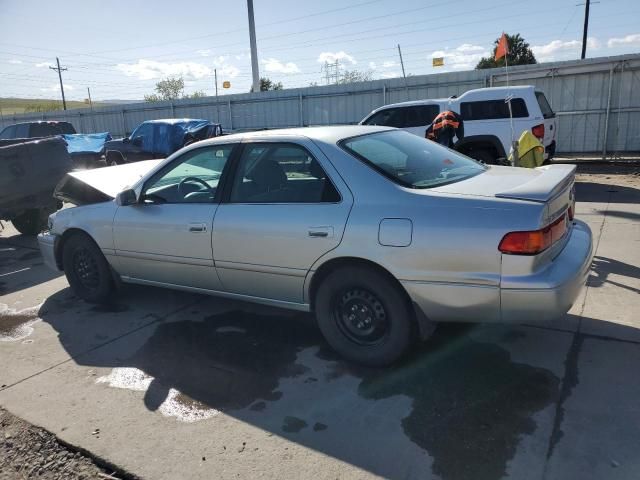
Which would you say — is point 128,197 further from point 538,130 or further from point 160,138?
point 160,138

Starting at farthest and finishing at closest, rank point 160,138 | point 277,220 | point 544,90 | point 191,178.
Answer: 1. point 160,138
2. point 544,90
3. point 191,178
4. point 277,220

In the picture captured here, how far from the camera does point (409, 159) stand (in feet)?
12.0

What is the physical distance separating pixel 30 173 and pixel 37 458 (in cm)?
600

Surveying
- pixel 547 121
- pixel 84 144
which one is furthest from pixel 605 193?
pixel 84 144

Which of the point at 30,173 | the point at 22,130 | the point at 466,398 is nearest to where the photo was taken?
the point at 466,398

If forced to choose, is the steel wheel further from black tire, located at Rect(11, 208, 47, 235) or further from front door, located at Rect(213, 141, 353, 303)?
black tire, located at Rect(11, 208, 47, 235)

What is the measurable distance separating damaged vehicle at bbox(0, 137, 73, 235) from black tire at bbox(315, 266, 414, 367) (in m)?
6.02

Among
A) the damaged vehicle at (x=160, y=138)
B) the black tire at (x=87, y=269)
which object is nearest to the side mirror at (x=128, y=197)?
the black tire at (x=87, y=269)

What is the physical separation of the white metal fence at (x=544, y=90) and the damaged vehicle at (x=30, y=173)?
38.0ft

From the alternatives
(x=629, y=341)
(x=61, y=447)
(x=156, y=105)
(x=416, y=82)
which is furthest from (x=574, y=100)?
(x=156, y=105)

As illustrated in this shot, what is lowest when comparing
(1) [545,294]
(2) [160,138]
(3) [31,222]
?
(3) [31,222]

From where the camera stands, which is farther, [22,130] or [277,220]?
[22,130]

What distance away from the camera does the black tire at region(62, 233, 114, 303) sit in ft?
15.8

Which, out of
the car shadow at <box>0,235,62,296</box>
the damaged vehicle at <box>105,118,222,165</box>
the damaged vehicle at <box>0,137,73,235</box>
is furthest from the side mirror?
the damaged vehicle at <box>105,118,222,165</box>
